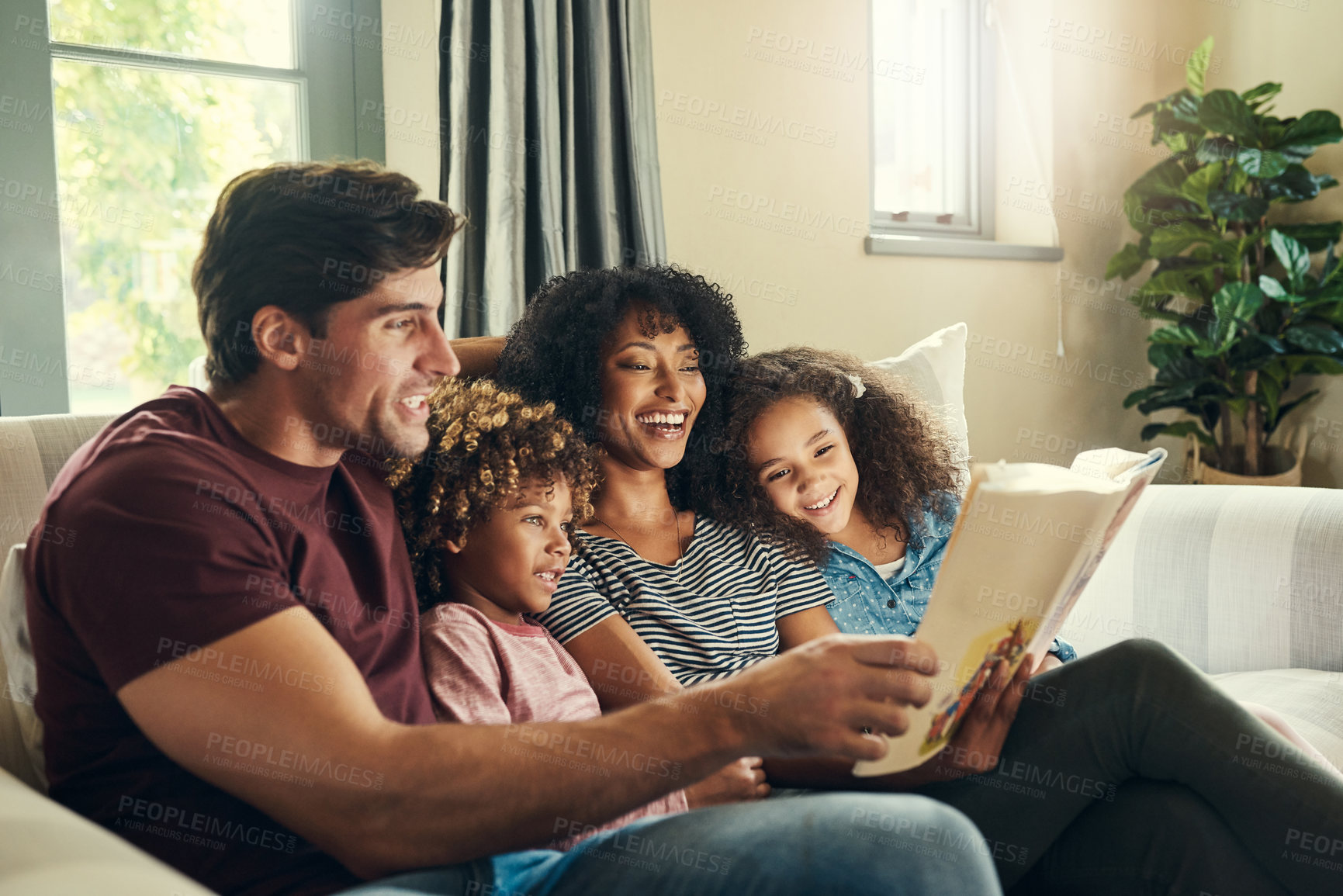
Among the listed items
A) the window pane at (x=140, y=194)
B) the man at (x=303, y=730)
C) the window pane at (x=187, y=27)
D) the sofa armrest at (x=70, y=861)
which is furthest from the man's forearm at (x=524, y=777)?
the window pane at (x=187, y=27)

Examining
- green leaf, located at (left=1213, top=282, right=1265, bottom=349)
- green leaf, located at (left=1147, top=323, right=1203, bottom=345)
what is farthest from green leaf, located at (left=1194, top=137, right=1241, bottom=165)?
green leaf, located at (left=1147, top=323, right=1203, bottom=345)

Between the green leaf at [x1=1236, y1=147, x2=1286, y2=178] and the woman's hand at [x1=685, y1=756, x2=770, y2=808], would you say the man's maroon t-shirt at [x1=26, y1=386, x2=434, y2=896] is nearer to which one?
the woman's hand at [x1=685, y1=756, x2=770, y2=808]

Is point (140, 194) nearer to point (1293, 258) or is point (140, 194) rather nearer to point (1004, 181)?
point (1004, 181)

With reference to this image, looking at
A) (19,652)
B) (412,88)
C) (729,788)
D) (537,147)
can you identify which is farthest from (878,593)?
(412,88)

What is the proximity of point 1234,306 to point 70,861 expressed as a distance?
3.17 m

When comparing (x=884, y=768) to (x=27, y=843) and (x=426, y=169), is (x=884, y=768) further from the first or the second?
(x=426, y=169)

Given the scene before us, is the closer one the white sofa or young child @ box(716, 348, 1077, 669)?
the white sofa

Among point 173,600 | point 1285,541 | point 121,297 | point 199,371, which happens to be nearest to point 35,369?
point 121,297

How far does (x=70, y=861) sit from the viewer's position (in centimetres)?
61

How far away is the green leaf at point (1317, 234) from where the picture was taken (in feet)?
10.1

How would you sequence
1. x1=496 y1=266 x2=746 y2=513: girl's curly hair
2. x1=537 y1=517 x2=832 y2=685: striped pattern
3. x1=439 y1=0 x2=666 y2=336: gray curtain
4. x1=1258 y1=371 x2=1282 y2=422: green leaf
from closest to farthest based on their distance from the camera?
x1=537 y1=517 x2=832 y2=685: striped pattern, x1=496 y1=266 x2=746 y2=513: girl's curly hair, x1=439 y1=0 x2=666 y2=336: gray curtain, x1=1258 y1=371 x2=1282 y2=422: green leaf

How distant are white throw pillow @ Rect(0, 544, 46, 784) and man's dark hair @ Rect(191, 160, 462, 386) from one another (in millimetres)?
232

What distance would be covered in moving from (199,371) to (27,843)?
1.42 meters

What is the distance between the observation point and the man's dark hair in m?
0.91
